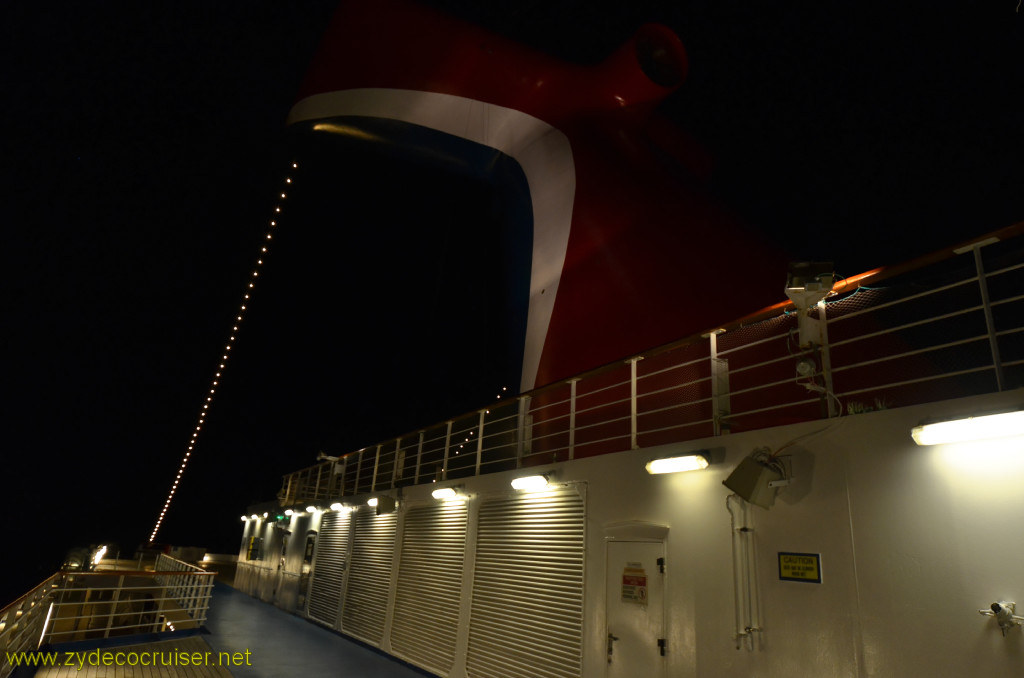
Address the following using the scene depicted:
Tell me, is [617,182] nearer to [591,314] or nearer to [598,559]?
[591,314]

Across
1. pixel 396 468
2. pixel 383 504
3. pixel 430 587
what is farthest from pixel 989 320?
pixel 396 468

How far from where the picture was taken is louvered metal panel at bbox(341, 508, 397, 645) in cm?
887

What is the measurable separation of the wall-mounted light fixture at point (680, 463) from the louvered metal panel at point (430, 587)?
3.43m

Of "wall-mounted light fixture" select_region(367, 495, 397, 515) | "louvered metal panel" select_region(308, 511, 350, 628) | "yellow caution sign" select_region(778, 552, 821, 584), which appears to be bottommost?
"louvered metal panel" select_region(308, 511, 350, 628)

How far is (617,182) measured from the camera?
393 inches

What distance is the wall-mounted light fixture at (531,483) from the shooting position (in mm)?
5993

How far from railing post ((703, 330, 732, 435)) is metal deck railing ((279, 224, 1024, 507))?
10 mm

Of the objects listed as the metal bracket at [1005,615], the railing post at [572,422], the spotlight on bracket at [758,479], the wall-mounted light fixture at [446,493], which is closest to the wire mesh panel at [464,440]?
the wall-mounted light fixture at [446,493]

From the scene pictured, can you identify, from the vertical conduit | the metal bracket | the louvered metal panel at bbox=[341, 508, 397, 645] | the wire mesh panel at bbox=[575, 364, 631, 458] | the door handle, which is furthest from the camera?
the louvered metal panel at bbox=[341, 508, 397, 645]

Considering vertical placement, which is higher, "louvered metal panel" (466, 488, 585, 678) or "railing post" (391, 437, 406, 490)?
"railing post" (391, 437, 406, 490)

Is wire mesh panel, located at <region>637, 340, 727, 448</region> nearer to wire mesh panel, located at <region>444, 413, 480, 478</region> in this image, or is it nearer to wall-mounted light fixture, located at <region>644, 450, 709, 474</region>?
wall-mounted light fixture, located at <region>644, 450, 709, 474</region>

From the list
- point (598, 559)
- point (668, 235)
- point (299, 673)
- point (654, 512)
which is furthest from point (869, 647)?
point (668, 235)

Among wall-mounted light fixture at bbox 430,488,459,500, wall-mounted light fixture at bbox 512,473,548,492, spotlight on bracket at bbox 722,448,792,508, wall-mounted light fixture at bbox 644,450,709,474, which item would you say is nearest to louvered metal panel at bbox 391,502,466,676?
wall-mounted light fixture at bbox 430,488,459,500

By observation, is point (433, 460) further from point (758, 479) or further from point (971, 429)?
point (971, 429)
